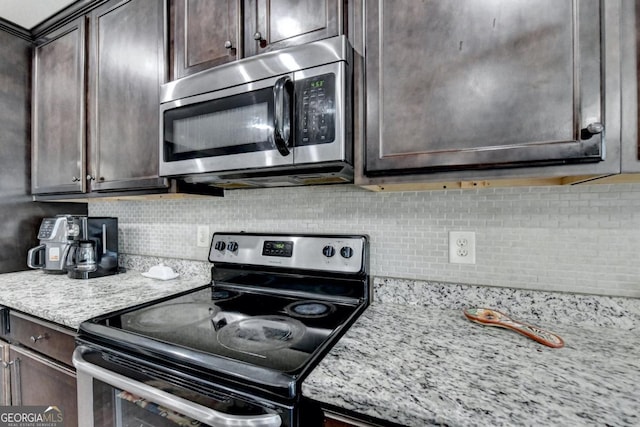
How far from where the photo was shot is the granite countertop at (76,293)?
1053 mm

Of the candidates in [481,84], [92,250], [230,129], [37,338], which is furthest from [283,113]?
[92,250]

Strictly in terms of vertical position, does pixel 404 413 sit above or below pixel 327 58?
below

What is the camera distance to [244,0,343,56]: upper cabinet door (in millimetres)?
909

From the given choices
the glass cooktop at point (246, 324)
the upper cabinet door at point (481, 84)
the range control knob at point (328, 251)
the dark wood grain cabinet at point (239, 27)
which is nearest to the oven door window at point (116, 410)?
the glass cooktop at point (246, 324)

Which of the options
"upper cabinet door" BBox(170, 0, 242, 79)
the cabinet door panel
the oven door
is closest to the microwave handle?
the oven door

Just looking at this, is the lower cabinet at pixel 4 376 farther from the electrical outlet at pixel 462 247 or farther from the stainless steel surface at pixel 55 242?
the electrical outlet at pixel 462 247

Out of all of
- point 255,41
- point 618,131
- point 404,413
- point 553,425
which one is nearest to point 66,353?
point 404,413

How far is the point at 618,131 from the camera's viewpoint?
649 mm

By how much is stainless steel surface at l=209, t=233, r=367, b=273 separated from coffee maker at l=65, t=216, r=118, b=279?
2.40ft

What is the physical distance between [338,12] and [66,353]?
1462 millimetres

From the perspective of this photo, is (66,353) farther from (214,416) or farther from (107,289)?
(214,416)

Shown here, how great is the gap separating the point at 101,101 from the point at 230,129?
0.90m

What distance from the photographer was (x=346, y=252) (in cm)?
112

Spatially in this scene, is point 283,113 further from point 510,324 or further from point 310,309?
point 510,324
